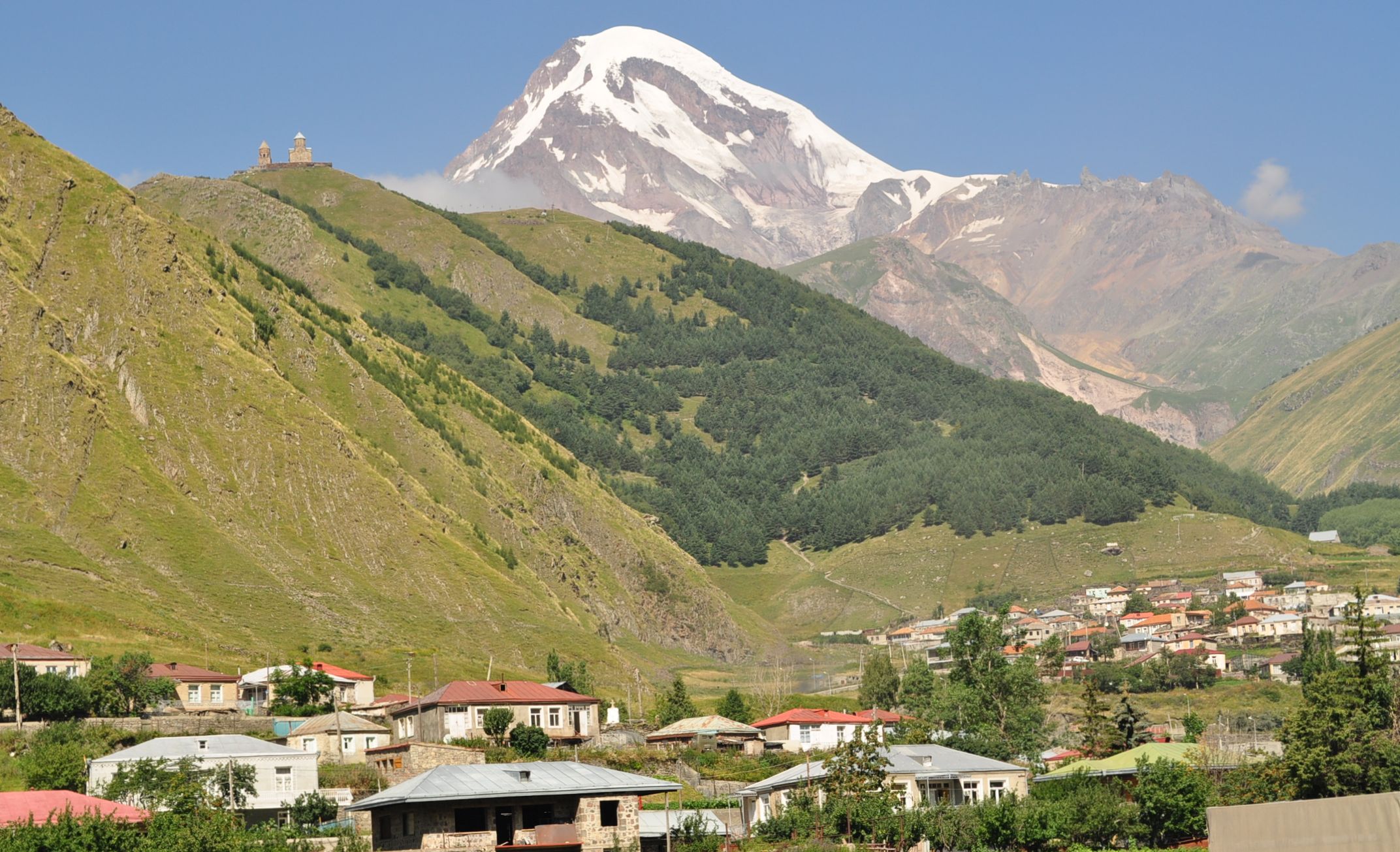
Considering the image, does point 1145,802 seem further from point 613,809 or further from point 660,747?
point 660,747

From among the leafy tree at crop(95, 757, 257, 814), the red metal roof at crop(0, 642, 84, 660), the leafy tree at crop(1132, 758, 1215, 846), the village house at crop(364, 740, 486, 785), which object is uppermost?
the red metal roof at crop(0, 642, 84, 660)

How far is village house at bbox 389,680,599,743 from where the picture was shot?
11612 centimetres

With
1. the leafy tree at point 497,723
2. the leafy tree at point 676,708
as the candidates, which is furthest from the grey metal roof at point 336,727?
the leafy tree at point 676,708

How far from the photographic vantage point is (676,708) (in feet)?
490

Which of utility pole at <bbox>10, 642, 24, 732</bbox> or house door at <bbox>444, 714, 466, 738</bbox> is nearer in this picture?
utility pole at <bbox>10, 642, 24, 732</bbox>

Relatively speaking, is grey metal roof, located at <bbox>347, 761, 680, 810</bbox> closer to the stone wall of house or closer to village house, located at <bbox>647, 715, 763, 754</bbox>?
the stone wall of house

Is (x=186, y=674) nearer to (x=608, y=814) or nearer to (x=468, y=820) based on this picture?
(x=608, y=814)

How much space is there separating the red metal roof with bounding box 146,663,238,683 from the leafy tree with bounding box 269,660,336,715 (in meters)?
3.58

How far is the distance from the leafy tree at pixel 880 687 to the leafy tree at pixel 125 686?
6929 centimetres

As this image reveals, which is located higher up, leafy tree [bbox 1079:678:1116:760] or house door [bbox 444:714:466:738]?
house door [bbox 444:714:466:738]

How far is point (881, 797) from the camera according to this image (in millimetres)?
87000

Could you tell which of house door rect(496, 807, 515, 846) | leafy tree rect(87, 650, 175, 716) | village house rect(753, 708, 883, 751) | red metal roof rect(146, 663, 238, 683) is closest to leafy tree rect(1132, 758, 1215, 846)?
house door rect(496, 807, 515, 846)

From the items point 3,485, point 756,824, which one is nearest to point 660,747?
point 756,824

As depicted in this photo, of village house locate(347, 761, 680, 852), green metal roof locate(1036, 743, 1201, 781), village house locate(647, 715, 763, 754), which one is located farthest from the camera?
village house locate(647, 715, 763, 754)
